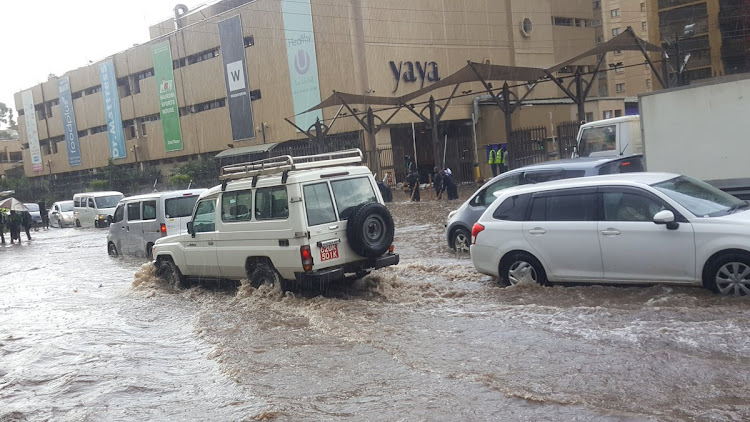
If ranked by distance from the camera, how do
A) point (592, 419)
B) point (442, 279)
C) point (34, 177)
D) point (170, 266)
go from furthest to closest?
point (34, 177), point (170, 266), point (442, 279), point (592, 419)

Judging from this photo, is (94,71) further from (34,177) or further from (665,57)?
(665,57)

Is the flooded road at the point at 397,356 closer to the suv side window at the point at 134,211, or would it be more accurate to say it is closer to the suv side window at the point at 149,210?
the suv side window at the point at 149,210

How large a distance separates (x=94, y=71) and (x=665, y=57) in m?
43.9

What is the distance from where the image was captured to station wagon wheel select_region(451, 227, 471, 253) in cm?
1337

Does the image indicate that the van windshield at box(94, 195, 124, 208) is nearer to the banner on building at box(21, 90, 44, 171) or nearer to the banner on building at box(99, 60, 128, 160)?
the banner on building at box(99, 60, 128, 160)

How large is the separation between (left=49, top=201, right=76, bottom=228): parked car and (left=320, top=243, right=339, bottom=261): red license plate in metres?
32.8

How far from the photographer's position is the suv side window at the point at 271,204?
9.82 meters

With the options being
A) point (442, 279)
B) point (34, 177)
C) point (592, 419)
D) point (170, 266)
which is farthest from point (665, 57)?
point (34, 177)

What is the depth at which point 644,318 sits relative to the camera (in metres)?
7.58

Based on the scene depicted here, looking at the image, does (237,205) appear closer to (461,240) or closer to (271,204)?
(271,204)

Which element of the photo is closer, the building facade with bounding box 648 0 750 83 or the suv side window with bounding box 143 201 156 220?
the suv side window with bounding box 143 201 156 220

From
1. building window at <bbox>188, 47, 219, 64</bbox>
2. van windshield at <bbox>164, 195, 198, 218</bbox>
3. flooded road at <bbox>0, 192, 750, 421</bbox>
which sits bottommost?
flooded road at <bbox>0, 192, 750, 421</bbox>

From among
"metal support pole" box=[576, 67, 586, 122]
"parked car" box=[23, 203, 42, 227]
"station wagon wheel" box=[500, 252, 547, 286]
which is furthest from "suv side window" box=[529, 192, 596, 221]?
"parked car" box=[23, 203, 42, 227]

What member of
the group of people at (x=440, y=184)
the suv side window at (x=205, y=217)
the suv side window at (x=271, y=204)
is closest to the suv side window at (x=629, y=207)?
the suv side window at (x=271, y=204)
